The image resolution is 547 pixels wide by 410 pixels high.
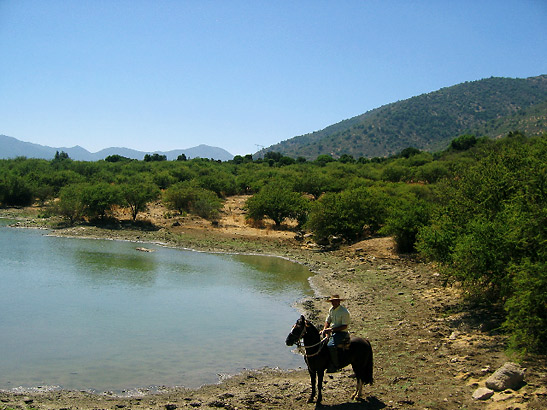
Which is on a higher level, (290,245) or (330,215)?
(330,215)

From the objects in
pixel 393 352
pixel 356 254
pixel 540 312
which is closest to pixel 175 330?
pixel 393 352

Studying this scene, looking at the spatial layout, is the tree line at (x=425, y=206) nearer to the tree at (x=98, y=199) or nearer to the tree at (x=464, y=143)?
the tree at (x=98, y=199)

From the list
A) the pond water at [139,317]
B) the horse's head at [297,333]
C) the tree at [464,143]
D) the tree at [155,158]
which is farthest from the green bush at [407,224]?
the tree at [155,158]

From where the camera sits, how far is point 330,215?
3328cm

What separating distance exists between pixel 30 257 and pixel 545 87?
225907mm

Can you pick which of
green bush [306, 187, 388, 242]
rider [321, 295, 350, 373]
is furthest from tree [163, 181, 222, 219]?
rider [321, 295, 350, 373]

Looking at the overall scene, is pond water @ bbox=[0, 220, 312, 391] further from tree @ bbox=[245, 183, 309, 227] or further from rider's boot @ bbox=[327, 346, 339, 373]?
tree @ bbox=[245, 183, 309, 227]

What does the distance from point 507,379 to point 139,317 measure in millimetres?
12535

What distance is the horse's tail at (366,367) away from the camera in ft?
31.7

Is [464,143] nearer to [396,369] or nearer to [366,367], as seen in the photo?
[396,369]

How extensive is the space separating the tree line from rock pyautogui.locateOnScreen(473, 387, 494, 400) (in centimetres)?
159

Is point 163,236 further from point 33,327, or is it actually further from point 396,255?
point 33,327

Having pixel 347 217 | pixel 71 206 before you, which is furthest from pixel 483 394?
pixel 71 206

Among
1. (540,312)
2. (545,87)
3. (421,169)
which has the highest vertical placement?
(545,87)
